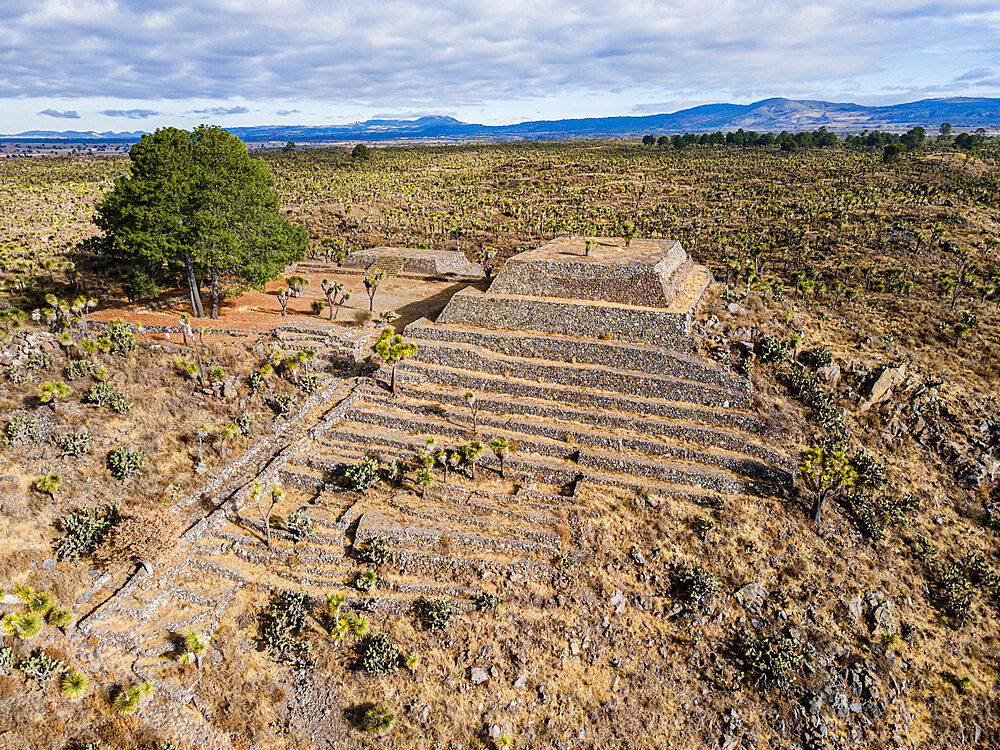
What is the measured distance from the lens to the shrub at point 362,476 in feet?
76.2

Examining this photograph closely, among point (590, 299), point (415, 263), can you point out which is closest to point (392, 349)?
point (590, 299)

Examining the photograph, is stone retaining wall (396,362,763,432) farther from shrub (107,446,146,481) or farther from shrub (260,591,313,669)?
shrub (260,591,313,669)

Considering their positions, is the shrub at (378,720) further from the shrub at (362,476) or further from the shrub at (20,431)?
the shrub at (20,431)

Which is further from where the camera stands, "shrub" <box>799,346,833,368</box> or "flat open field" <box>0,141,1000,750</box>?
"shrub" <box>799,346,833,368</box>

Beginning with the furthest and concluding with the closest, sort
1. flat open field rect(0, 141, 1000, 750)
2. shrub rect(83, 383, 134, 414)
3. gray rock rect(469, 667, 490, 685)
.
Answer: shrub rect(83, 383, 134, 414) → gray rock rect(469, 667, 490, 685) → flat open field rect(0, 141, 1000, 750)

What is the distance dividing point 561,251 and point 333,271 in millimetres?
20158

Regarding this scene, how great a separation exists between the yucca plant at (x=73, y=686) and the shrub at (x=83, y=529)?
4.69m

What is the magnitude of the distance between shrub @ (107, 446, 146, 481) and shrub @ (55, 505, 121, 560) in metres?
1.72

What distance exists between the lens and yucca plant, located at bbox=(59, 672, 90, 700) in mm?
15750

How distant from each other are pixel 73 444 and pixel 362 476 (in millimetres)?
11310

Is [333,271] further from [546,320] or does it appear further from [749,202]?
[749,202]

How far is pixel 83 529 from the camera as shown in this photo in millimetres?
19938

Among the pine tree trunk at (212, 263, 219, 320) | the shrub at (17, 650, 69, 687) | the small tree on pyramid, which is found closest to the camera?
the shrub at (17, 650, 69, 687)

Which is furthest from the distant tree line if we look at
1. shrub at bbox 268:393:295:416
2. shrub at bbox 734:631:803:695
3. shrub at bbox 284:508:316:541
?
shrub at bbox 284:508:316:541
